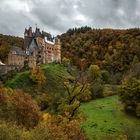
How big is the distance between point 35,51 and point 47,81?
17572 mm

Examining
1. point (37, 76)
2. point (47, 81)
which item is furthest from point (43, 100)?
point (47, 81)

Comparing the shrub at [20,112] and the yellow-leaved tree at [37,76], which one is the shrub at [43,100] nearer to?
the yellow-leaved tree at [37,76]

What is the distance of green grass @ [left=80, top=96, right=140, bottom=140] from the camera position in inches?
3091

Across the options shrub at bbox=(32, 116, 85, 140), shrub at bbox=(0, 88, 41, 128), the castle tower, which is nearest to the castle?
the castle tower

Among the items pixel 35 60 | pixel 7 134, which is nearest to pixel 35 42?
pixel 35 60

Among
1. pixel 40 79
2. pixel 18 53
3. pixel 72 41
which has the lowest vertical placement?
pixel 40 79

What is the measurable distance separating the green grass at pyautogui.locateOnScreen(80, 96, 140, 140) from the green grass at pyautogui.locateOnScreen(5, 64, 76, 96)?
12245 mm

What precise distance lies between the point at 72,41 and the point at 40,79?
9213 cm

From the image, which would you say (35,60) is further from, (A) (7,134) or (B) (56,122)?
(A) (7,134)

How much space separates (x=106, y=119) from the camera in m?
88.7

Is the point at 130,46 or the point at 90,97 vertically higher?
the point at 130,46

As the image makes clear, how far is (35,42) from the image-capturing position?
131375 millimetres

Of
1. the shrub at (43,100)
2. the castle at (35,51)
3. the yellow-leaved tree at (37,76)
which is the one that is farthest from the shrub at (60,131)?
the castle at (35,51)

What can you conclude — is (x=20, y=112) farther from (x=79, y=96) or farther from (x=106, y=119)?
(x=106, y=119)
